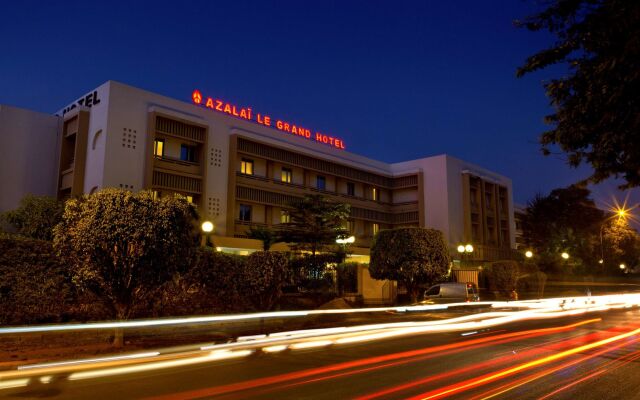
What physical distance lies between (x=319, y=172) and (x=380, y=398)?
3687 cm

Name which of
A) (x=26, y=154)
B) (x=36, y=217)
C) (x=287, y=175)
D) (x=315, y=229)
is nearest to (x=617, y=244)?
(x=287, y=175)

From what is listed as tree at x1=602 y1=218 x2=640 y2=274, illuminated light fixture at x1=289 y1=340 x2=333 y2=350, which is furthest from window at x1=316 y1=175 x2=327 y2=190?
tree at x1=602 y1=218 x2=640 y2=274

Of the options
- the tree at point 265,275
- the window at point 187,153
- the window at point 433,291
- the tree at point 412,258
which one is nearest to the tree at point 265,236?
the window at point 187,153

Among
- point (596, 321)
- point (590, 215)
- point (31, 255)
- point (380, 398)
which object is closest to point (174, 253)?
point (31, 255)

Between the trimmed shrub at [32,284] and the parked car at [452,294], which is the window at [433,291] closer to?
the parked car at [452,294]

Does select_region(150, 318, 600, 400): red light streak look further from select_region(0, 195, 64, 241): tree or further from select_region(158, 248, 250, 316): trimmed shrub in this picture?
select_region(0, 195, 64, 241): tree

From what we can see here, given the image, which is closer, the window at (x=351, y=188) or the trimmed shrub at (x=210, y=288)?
the trimmed shrub at (x=210, y=288)

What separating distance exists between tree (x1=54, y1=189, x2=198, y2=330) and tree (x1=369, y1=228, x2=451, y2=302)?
44.7ft

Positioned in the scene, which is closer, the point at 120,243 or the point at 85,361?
the point at 85,361

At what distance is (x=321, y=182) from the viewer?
45.4 metres

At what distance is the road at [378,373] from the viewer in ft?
24.6

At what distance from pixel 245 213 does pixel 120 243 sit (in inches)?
975

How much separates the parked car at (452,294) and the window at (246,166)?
1766 centimetres

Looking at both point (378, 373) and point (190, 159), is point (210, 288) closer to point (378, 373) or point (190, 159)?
point (378, 373)
